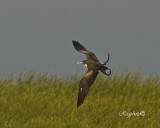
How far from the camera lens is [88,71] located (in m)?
13.9

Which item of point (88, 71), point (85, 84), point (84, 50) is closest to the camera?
point (85, 84)

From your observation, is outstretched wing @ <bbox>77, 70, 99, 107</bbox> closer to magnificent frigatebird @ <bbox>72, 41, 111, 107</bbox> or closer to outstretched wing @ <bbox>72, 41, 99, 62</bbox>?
magnificent frigatebird @ <bbox>72, 41, 111, 107</bbox>

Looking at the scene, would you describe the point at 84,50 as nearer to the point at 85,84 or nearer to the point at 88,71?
the point at 88,71

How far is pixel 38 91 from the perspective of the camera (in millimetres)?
16266

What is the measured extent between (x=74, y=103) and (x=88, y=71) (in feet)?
4.45

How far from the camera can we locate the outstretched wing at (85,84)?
42.8 ft

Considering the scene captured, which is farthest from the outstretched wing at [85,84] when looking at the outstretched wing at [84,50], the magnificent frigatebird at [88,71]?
the outstretched wing at [84,50]

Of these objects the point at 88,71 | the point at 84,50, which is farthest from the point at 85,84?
the point at 84,50

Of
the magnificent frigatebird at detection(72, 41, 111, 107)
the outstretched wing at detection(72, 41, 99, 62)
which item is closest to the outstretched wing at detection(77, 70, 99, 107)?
the magnificent frigatebird at detection(72, 41, 111, 107)

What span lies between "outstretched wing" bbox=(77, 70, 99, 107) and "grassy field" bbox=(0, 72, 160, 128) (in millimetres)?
614

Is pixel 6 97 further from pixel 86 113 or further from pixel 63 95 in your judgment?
pixel 86 113

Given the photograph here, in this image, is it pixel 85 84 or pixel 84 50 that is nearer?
pixel 85 84

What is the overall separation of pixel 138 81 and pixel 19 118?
547 cm

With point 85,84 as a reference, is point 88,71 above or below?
above
